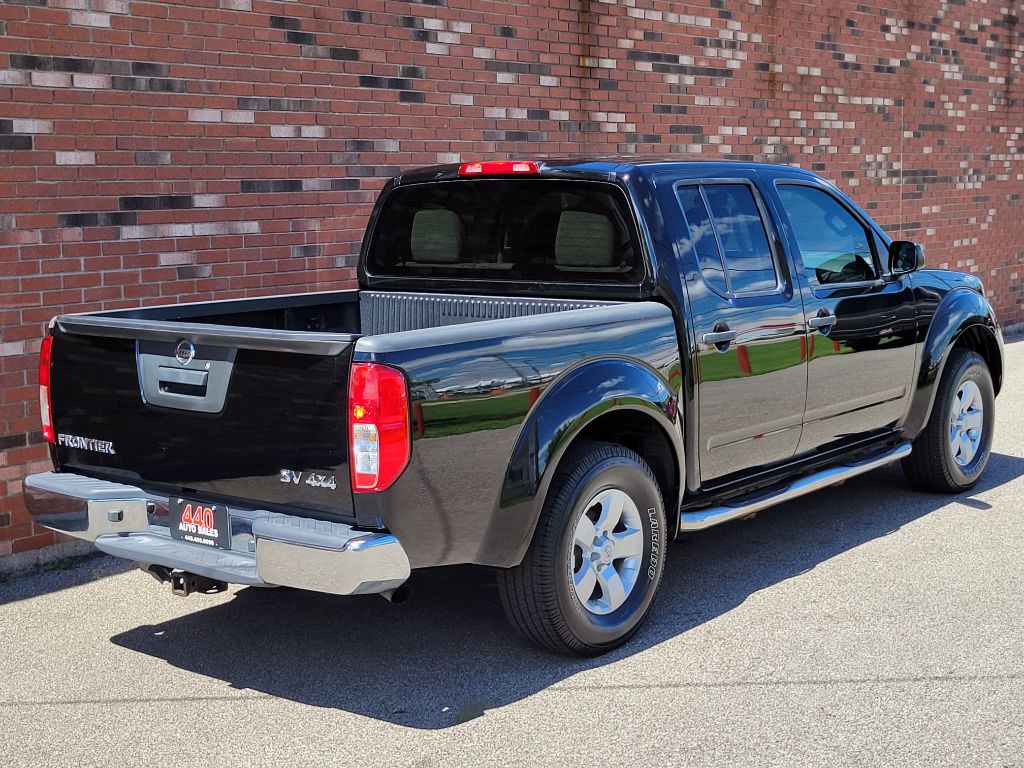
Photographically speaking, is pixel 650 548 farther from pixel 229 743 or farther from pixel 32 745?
pixel 32 745

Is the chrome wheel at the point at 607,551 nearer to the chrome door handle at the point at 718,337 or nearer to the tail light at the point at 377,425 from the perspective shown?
the chrome door handle at the point at 718,337

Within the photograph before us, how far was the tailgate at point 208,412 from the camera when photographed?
162 inches

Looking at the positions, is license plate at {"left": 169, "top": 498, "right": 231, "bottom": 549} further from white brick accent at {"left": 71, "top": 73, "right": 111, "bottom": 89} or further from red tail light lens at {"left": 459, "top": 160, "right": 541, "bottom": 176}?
white brick accent at {"left": 71, "top": 73, "right": 111, "bottom": 89}

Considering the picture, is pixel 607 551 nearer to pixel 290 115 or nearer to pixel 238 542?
pixel 238 542

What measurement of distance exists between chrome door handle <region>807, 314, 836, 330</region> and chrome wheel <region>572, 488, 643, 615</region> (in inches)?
59.7

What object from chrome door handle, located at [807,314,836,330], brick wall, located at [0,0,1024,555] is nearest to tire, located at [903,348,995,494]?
chrome door handle, located at [807,314,836,330]

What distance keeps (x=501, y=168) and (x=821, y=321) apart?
1680 mm

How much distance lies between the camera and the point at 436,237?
6082mm

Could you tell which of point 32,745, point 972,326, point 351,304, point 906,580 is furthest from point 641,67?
point 32,745

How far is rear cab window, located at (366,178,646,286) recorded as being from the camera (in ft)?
17.9

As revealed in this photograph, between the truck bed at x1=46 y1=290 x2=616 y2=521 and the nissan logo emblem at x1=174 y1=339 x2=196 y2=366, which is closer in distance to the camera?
the truck bed at x1=46 y1=290 x2=616 y2=521

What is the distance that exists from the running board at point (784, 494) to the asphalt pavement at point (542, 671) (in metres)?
0.35

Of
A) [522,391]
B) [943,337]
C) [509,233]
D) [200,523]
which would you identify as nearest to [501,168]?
[509,233]

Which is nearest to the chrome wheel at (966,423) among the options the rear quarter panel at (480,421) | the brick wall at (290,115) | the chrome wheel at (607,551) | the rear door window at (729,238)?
the rear door window at (729,238)
